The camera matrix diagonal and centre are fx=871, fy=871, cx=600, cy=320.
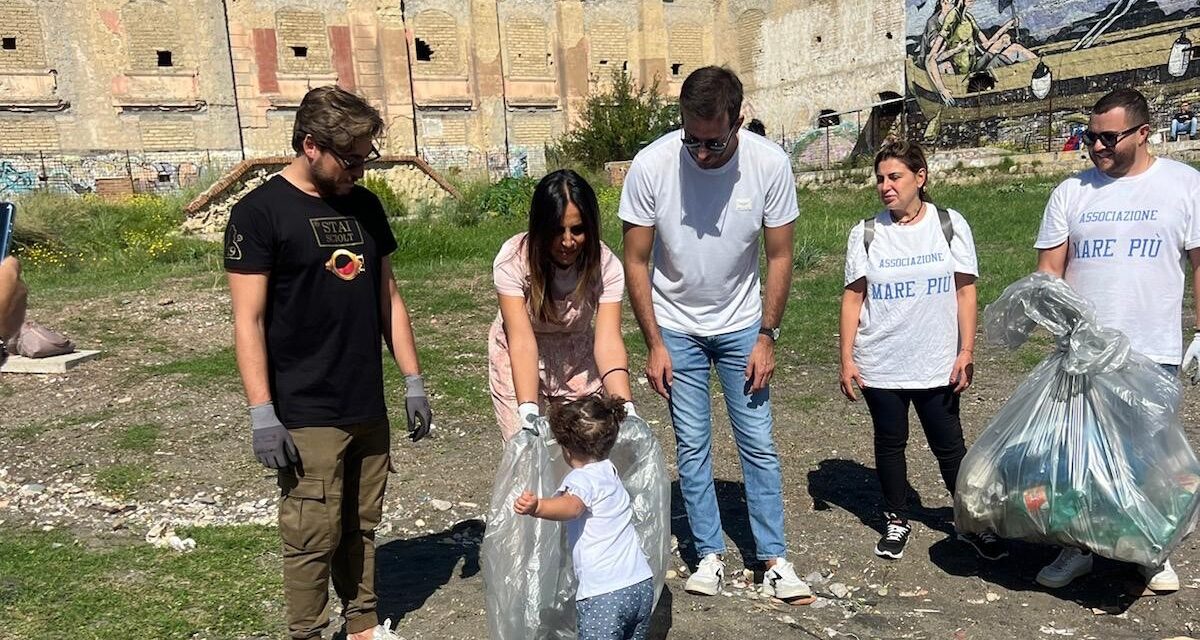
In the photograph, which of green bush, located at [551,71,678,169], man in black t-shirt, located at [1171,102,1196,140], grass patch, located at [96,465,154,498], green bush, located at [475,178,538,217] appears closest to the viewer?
grass patch, located at [96,465,154,498]

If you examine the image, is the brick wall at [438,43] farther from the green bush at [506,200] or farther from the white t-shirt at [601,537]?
the white t-shirt at [601,537]

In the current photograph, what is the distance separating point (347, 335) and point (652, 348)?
109 cm

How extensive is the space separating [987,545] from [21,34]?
27.8 meters

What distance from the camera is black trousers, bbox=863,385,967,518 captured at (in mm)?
3477

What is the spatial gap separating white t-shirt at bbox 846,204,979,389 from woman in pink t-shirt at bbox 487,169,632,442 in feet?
3.68

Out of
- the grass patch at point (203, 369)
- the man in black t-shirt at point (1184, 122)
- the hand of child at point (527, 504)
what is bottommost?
the grass patch at point (203, 369)

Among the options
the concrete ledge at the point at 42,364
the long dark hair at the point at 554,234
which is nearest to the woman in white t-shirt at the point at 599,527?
the long dark hair at the point at 554,234

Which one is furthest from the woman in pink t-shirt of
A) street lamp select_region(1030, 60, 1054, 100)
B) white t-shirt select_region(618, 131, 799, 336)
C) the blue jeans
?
street lamp select_region(1030, 60, 1054, 100)

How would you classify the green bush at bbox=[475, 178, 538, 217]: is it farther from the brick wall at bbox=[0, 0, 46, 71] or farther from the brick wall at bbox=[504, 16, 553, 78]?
the brick wall at bbox=[0, 0, 46, 71]

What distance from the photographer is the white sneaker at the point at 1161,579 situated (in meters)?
3.08

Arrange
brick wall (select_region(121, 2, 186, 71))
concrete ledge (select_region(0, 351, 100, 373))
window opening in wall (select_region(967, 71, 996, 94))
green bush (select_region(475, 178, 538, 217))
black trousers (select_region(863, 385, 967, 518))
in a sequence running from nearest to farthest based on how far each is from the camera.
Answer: black trousers (select_region(863, 385, 967, 518)) < concrete ledge (select_region(0, 351, 100, 373)) < green bush (select_region(475, 178, 538, 217)) < brick wall (select_region(121, 2, 186, 71)) < window opening in wall (select_region(967, 71, 996, 94))

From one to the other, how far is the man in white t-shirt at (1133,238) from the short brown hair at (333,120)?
101 inches

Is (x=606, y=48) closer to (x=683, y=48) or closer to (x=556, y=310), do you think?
(x=683, y=48)

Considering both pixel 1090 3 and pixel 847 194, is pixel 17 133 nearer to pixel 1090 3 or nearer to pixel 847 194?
pixel 847 194
